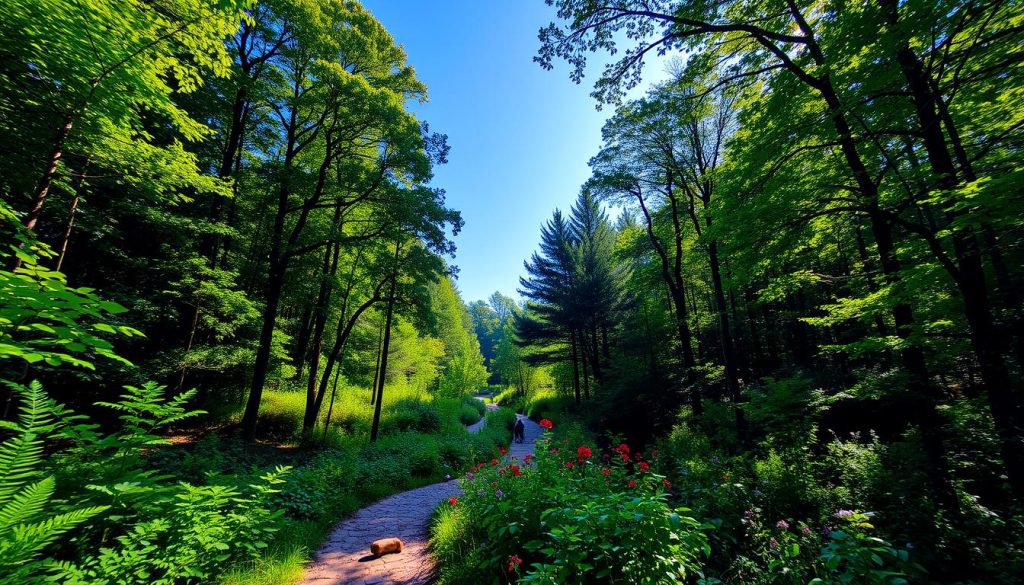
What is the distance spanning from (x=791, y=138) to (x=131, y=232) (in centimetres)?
1596

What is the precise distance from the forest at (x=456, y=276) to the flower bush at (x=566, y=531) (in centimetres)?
4

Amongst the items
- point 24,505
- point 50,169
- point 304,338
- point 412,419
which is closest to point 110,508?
point 24,505

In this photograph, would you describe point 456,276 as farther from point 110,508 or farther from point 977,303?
point 977,303

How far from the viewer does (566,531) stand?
234cm

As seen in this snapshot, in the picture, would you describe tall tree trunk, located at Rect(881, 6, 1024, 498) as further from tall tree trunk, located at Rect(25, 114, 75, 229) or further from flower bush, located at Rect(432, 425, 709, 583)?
tall tree trunk, located at Rect(25, 114, 75, 229)

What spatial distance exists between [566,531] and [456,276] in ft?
34.2

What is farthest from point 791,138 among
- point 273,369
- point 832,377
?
point 273,369

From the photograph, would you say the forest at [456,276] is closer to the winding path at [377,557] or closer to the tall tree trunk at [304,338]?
the winding path at [377,557]

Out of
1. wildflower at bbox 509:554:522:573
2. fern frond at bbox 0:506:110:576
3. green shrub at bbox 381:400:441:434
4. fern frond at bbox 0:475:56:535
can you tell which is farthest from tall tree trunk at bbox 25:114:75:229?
green shrub at bbox 381:400:441:434

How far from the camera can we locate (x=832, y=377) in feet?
38.8

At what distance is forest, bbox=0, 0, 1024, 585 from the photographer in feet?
8.78

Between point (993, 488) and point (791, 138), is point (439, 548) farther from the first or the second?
point (791, 138)

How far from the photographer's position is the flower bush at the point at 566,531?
7.64 ft

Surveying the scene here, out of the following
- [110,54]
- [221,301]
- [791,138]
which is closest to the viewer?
[110,54]
